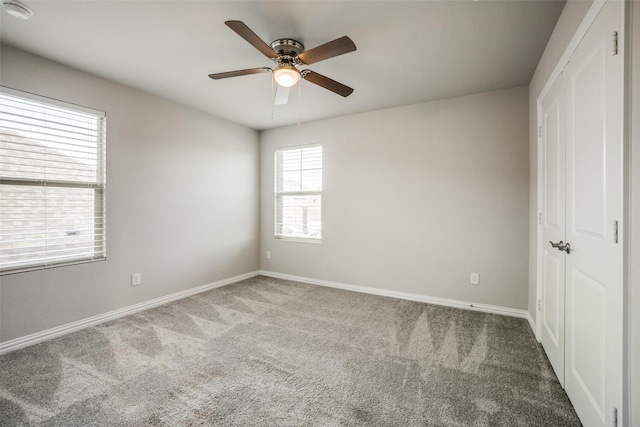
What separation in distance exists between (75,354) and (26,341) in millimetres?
536

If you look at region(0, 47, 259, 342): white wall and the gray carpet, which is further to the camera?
region(0, 47, 259, 342): white wall

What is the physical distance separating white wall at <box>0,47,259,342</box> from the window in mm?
489

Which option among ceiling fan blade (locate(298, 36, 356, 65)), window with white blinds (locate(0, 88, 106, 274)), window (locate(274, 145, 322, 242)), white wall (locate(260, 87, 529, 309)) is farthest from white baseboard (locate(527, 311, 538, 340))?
window with white blinds (locate(0, 88, 106, 274))

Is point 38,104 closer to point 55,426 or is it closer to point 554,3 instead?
point 55,426

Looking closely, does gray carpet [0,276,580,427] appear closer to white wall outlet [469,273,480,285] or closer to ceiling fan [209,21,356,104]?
white wall outlet [469,273,480,285]

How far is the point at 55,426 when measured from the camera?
4.88 ft

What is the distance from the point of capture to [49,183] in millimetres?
2465

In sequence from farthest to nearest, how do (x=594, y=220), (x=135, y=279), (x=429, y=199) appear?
(x=429, y=199), (x=135, y=279), (x=594, y=220)

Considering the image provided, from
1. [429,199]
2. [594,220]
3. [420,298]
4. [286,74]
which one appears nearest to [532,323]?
[420,298]

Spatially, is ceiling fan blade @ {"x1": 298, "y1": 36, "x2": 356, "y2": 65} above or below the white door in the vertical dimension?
above

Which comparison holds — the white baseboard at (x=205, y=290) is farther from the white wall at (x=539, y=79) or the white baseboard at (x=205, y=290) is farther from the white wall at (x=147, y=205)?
the white wall at (x=539, y=79)

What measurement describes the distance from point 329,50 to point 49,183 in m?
2.68

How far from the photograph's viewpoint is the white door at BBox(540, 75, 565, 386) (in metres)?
1.84

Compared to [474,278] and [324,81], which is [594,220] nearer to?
[324,81]
